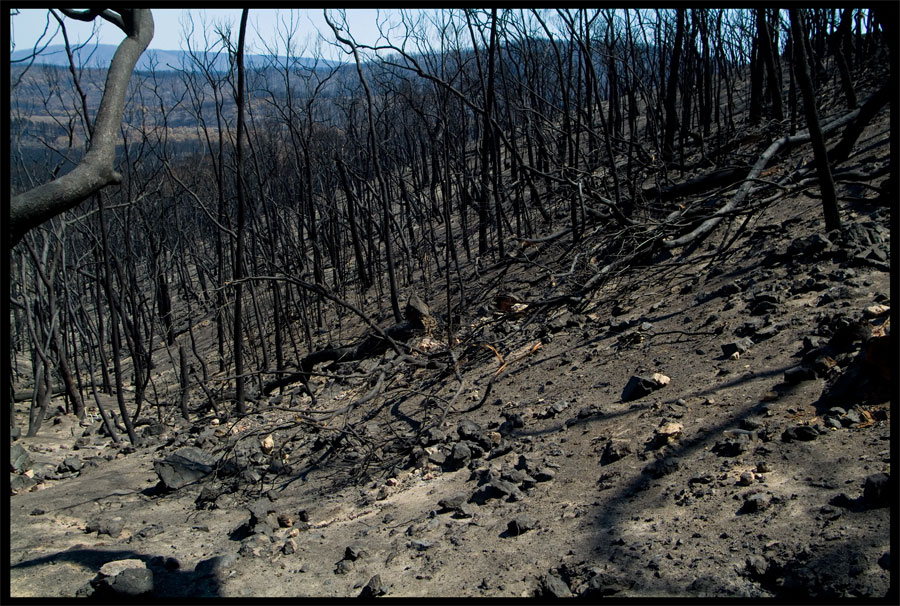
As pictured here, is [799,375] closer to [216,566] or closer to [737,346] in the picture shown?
[737,346]

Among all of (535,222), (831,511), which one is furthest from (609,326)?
(535,222)

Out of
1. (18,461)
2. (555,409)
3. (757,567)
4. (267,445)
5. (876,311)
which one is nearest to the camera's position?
(757,567)

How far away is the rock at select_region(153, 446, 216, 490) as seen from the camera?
4411 millimetres

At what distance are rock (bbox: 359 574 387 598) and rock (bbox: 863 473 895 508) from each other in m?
1.72

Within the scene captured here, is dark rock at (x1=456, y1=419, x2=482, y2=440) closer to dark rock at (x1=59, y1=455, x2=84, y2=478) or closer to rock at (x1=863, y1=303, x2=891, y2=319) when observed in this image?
rock at (x1=863, y1=303, x2=891, y2=319)

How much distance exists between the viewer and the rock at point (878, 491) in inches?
81.7

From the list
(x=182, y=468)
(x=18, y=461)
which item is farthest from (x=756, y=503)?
(x=18, y=461)

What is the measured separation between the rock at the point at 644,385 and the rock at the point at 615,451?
0.54 meters

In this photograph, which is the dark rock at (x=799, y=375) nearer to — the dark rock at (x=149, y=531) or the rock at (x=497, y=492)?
the rock at (x=497, y=492)

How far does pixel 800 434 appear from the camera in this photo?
2645mm

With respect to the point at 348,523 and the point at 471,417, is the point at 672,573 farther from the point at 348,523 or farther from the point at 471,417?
the point at 471,417

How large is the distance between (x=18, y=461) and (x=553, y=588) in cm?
579

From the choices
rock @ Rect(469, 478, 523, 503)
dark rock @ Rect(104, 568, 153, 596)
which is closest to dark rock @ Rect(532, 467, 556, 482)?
rock @ Rect(469, 478, 523, 503)

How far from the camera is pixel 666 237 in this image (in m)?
5.73
